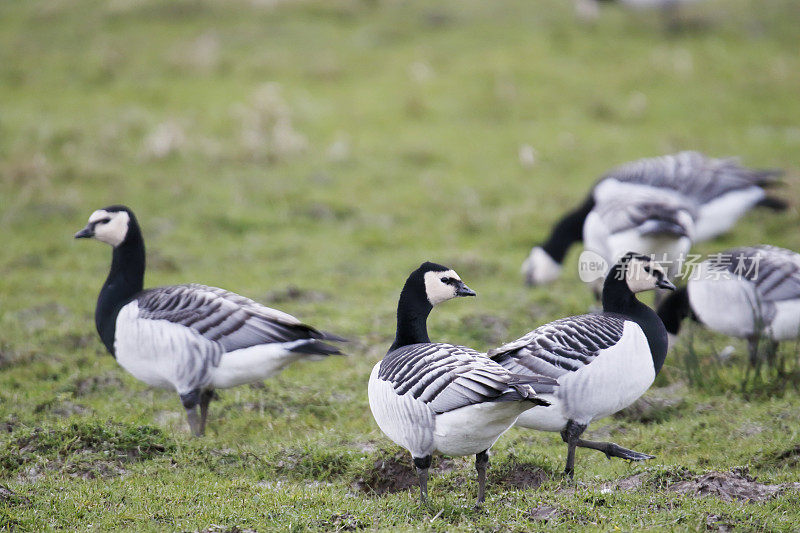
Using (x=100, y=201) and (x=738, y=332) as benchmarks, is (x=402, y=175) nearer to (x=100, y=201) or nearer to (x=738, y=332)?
(x=100, y=201)

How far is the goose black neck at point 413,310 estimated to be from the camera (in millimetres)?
5891

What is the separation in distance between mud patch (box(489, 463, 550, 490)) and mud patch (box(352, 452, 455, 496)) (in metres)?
0.39

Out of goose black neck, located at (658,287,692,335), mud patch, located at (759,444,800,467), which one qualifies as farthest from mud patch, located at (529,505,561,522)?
goose black neck, located at (658,287,692,335)

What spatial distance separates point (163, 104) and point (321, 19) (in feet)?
17.8

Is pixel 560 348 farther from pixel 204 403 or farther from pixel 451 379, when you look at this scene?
pixel 204 403

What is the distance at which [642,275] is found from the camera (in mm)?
A: 6434

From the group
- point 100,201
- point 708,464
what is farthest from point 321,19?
point 708,464

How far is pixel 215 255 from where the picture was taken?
37.1ft

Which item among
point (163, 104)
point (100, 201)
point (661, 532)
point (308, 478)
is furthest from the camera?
point (163, 104)

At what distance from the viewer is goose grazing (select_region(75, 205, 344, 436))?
670cm

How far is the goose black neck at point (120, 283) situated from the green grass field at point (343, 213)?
2.36 ft

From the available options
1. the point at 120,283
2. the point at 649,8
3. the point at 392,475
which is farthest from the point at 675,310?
the point at 649,8

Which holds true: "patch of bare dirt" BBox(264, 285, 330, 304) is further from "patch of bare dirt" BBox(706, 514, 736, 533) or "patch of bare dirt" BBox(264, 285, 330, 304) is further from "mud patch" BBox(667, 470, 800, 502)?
"patch of bare dirt" BBox(706, 514, 736, 533)

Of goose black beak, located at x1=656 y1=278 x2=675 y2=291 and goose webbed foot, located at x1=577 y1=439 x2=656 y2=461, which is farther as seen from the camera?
goose black beak, located at x1=656 y1=278 x2=675 y2=291
